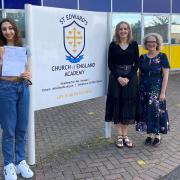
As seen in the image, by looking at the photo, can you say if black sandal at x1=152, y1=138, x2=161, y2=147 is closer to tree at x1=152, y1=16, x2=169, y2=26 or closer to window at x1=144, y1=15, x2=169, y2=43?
window at x1=144, y1=15, x2=169, y2=43

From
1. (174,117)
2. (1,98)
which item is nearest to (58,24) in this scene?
(1,98)

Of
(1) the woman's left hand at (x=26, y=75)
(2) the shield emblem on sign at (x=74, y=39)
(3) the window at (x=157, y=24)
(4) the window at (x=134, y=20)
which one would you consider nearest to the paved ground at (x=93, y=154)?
(1) the woman's left hand at (x=26, y=75)

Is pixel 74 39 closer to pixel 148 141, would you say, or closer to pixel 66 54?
pixel 66 54

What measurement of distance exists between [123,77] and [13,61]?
5.77 ft

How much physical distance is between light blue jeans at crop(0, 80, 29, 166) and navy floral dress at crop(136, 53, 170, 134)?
1919 millimetres

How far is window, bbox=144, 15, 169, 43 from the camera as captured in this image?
14.5m

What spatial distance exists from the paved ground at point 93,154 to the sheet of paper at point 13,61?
4.36ft

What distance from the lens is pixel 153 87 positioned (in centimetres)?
517

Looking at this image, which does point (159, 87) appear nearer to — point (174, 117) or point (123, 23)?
point (123, 23)

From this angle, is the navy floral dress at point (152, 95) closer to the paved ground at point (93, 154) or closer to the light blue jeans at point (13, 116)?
the paved ground at point (93, 154)

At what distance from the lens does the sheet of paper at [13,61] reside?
3.89m

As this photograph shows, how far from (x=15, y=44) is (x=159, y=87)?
227cm

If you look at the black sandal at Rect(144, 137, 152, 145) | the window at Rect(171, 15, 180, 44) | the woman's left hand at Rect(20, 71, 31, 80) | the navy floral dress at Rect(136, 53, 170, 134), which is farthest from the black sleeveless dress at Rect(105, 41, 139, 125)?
the window at Rect(171, 15, 180, 44)

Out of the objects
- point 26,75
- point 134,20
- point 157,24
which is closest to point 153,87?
point 26,75
